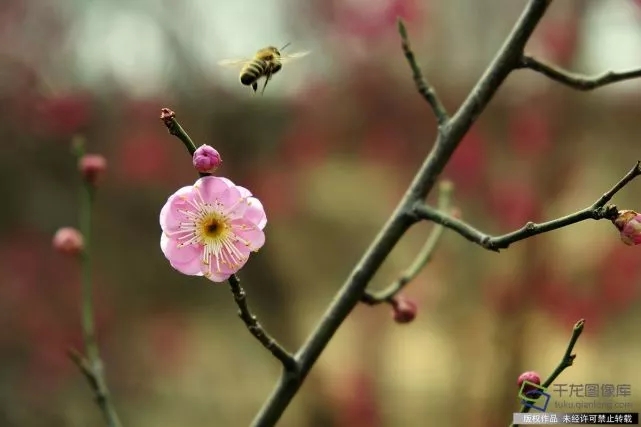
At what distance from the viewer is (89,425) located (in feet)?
4.41

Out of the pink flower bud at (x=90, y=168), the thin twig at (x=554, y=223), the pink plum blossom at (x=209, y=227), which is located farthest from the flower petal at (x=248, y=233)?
the pink flower bud at (x=90, y=168)

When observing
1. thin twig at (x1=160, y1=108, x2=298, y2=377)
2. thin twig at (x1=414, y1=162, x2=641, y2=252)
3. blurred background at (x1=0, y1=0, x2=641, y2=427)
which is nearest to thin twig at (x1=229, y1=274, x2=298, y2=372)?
thin twig at (x1=160, y1=108, x2=298, y2=377)

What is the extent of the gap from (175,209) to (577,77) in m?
0.25

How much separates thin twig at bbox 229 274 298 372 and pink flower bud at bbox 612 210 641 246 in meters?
0.16

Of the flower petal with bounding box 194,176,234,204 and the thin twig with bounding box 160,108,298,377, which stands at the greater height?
the flower petal with bounding box 194,176,234,204

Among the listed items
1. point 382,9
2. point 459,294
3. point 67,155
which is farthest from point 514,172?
point 67,155

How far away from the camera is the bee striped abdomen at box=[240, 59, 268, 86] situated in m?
0.30

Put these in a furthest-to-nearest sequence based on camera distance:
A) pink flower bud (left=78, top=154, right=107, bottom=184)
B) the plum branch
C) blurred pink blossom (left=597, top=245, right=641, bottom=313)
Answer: blurred pink blossom (left=597, top=245, right=641, bottom=313), pink flower bud (left=78, top=154, right=107, bottom=184), the plum branch

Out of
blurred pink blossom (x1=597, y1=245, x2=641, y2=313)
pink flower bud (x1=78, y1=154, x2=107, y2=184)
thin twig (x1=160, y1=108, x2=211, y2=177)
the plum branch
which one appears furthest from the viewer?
blurred pink blossom (x1=597, y1=245, x2=641, y2=313)

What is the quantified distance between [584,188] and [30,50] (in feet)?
3.17

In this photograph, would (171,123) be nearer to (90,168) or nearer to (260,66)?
(260,66)

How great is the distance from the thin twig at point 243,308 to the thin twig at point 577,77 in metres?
0.21

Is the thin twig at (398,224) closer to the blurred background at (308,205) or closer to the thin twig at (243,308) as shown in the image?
the thin twig at (243,308)

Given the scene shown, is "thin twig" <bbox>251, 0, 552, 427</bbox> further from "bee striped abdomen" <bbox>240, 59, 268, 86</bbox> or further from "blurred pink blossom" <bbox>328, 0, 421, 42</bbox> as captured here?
"blurred pink blossom" <bbox>328, 0, 421, 42</bbox>
